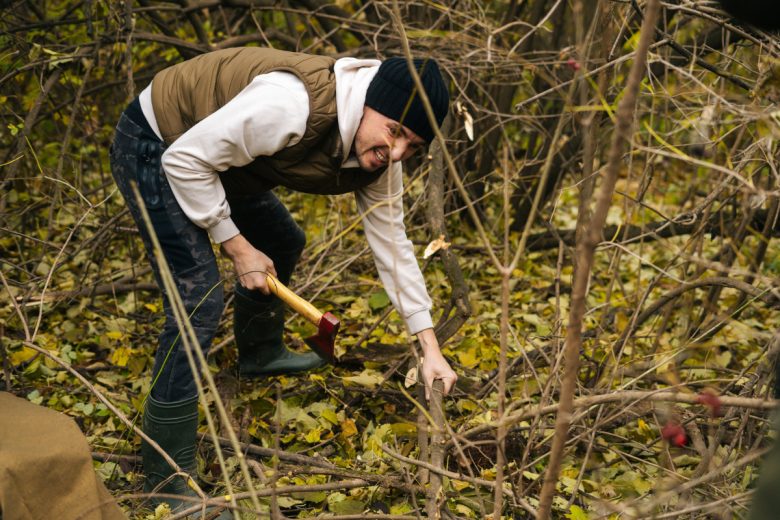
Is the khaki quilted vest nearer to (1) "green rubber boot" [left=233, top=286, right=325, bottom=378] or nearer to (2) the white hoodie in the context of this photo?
(2) the white hoodie

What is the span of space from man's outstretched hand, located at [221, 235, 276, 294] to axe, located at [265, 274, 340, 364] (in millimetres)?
34

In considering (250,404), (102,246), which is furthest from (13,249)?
(250,404)

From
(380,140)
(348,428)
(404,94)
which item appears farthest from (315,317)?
(404,94)

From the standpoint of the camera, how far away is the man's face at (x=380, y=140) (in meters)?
2.11

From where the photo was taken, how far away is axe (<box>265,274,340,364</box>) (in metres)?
2.39

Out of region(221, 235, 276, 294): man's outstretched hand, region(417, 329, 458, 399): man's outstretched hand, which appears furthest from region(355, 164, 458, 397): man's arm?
region(221, 235, 276, 294): man's outstretched hand

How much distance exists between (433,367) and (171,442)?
82cm

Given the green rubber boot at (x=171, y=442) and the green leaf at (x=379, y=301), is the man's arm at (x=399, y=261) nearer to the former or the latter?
the green rubber boot at (x=171, y=442)

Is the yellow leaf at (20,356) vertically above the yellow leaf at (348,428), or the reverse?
the yellow leaf at (20,356)

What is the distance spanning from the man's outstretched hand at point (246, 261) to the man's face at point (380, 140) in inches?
16.7

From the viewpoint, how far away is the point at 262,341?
3.03 m

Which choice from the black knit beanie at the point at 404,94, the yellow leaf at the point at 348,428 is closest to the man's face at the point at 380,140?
the black knit beanie at the point at 404,94

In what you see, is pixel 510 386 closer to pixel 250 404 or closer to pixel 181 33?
pixel 250 404

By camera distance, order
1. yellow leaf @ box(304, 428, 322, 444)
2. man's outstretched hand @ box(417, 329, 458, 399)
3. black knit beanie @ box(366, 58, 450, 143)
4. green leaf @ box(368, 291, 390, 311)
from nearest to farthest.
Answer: black knit beanie @ box(366, 58, 450, 143) < man's outstretched hand @ box(417, 329, 458, 399) < yellow leaf @ box(304, 428, 322, 444) < green leaf @ box(368, 291, 390, 311)
